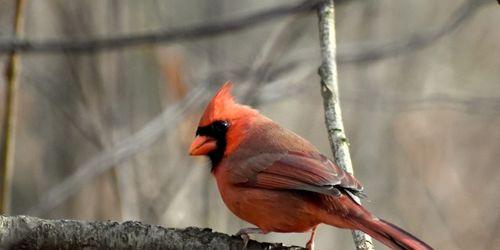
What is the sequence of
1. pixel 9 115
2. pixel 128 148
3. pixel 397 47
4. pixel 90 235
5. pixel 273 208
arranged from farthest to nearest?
pixel 397 47 < pixel 128 148 < pixel 9 115 < pixel 273 208 < pixel 90 235

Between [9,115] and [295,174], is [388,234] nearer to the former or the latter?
[295,174]

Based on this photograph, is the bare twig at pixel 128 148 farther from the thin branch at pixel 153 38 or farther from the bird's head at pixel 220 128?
the thin branch at pixel 153 38

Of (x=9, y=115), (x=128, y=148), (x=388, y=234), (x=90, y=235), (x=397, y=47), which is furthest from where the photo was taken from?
(x=397, y=47)

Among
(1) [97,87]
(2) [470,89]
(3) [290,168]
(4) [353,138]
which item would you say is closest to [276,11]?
(3) [290,168]

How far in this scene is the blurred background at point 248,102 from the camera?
504cm

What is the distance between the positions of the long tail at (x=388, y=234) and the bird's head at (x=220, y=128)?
0.81 metres

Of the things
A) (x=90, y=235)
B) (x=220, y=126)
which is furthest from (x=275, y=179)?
(x=90, y=235)

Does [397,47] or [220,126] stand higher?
[397,47]

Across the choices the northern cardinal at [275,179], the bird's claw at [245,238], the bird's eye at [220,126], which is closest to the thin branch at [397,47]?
the northern cardinal at [275,179]

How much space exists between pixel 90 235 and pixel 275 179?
977 millimetres

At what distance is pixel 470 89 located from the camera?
751 centimetres

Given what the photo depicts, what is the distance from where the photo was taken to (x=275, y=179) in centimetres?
307

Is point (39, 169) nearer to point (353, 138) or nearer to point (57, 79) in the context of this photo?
point (57, 79)

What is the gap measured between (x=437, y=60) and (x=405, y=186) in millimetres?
1016
